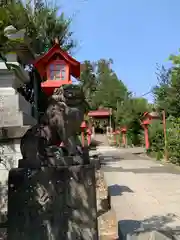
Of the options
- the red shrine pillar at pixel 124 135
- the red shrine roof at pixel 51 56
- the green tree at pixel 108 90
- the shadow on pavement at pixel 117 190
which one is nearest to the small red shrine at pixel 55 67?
the red shrine roof at pixel 51 56

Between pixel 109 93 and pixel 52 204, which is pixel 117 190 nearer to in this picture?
pixel 52 204

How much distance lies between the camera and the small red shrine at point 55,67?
22.0ft

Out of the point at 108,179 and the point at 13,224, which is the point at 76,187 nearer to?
the point at 13,224

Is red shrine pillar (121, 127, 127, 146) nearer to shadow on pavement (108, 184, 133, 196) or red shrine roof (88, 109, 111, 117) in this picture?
red shrine roof (88, 109, 111, 117)

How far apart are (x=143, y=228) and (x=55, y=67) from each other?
16.4 ft

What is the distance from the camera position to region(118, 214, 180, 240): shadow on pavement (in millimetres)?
2393

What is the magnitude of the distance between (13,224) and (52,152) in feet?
2.51

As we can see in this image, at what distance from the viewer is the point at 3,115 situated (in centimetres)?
473

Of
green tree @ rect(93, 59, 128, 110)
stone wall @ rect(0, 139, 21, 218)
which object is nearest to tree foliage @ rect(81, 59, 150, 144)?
green tree @ rect(93, 59, 128, 110)

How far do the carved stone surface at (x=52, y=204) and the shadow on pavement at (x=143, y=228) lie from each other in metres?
0.31

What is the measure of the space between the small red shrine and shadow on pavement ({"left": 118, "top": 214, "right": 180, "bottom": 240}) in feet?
12.4

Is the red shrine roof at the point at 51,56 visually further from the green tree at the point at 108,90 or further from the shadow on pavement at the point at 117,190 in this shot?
the green tree at the point at 108,90

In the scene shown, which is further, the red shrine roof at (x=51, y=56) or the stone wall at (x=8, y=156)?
the red shrine roof at (x=51, y=56)

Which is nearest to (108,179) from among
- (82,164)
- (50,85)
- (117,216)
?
(50,85)
